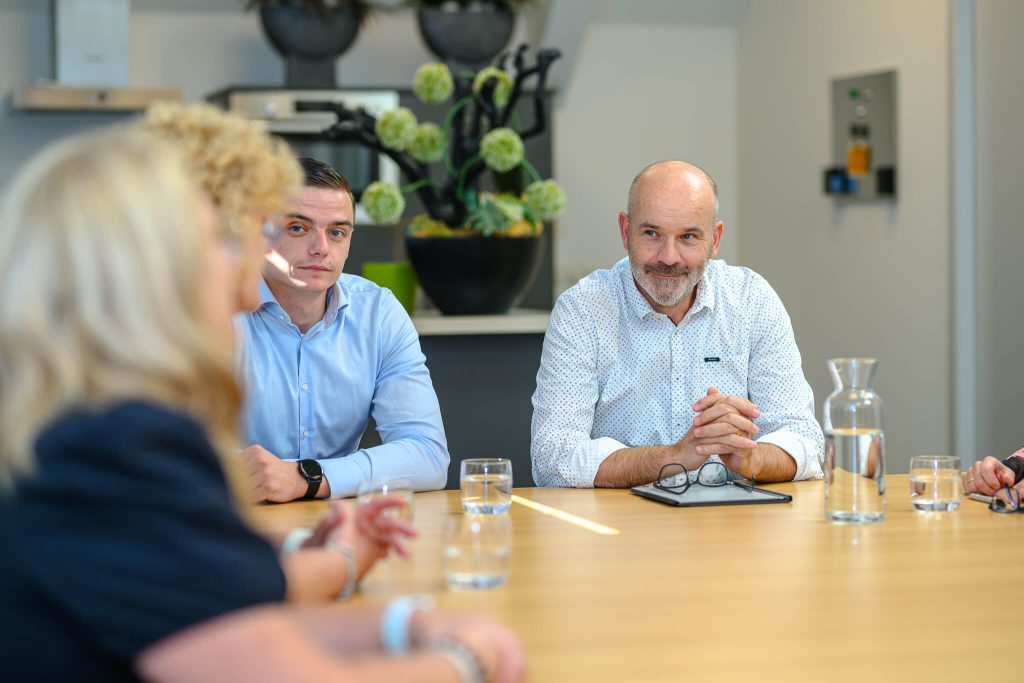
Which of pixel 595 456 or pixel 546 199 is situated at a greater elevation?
pixel 546 199

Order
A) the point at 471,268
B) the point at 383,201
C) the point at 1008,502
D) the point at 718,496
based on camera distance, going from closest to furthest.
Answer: the point at 1008,502
the point at 718,496
the point at 383,201
the point at 471,268

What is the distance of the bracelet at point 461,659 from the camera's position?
1.02 metres

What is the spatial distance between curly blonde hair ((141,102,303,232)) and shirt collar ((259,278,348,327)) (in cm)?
133

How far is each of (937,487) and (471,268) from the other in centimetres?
192

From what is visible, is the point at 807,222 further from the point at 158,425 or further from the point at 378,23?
the point at 158,425

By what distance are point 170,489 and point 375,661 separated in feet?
0.76

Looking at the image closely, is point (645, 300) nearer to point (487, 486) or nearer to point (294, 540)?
point (487, 486)

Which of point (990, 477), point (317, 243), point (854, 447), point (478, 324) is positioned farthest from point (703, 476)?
point (478, 324)

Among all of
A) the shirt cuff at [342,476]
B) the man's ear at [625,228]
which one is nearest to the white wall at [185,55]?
the man's ear at [625,228]

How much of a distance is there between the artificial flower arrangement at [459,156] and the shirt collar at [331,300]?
1.00m

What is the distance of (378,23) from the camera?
5.84 meters

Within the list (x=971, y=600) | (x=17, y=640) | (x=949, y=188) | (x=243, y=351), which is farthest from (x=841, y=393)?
(x=949, y=188)

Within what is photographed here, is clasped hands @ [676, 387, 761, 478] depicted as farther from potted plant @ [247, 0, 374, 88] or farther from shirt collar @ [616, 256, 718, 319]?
potted plant @ [247, 0, 374, 88]

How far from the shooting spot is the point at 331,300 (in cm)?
264
